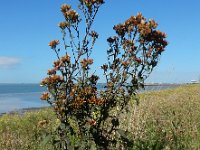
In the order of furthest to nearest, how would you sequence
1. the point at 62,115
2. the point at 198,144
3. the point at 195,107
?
the point at 195,107 → the point at 198,144 → the point at 62,115

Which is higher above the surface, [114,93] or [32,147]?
[114,93]

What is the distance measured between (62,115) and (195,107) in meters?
7.15

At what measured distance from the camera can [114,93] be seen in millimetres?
5535

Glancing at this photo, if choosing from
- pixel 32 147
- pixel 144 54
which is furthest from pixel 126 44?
pixel 32 147

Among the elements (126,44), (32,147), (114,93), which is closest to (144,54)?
(126,44)

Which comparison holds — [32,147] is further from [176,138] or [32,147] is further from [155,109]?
[155,109]

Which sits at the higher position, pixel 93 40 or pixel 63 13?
pixel 63 13

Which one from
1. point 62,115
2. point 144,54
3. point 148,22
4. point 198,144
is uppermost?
point 148,22

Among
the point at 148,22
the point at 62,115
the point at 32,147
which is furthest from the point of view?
the point at 32,147

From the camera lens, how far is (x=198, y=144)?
718cm

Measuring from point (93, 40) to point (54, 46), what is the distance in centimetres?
54

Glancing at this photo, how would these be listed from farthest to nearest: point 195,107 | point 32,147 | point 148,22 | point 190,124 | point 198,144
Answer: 1. point 195,107
2. point 190,124
3. point 32,147
4. point 198,144
5. point 148,22

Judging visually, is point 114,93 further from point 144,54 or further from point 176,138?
point 176,138

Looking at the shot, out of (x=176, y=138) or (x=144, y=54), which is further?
(x=176, y=138)
